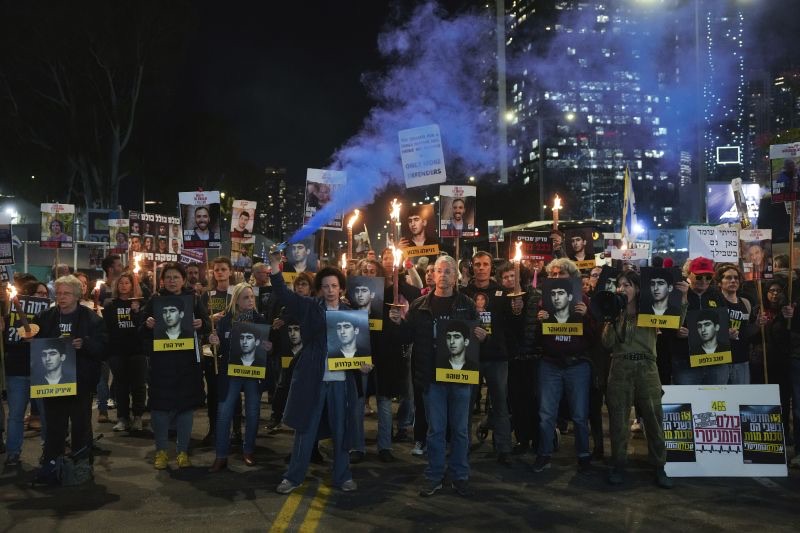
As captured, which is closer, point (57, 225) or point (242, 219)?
point (242, 219)

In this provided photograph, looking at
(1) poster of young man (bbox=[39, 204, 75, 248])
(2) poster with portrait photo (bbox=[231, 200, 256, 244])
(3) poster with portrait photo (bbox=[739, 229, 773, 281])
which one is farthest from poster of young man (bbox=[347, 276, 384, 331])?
(1) poster of young man (bbox=[39, 204, 75, 248])

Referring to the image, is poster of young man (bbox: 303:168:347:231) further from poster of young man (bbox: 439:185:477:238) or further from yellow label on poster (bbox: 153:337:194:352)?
yellow label on poster (bbox: 153:337:194:352)

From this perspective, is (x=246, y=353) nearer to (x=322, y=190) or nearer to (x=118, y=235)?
(x=322, y=190)

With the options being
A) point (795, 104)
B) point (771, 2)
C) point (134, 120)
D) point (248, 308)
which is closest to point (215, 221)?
point (248, 308)

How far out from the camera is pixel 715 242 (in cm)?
974

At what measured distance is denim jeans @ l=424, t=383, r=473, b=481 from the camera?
6398 millimetres

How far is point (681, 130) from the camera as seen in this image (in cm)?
12144

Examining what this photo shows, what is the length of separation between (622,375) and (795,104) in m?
28.1

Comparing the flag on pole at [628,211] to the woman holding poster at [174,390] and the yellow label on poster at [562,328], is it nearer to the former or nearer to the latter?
the yellow label on poster at [562,328]

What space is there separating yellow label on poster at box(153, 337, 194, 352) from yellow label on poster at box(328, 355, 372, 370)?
1.84 m

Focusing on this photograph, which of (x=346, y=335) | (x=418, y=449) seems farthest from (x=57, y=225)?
(x=346, y=335)

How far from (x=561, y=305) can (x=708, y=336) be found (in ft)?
5.04

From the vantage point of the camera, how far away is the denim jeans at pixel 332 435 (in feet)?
21.0

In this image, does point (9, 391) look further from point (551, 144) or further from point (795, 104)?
point (551, 144)
